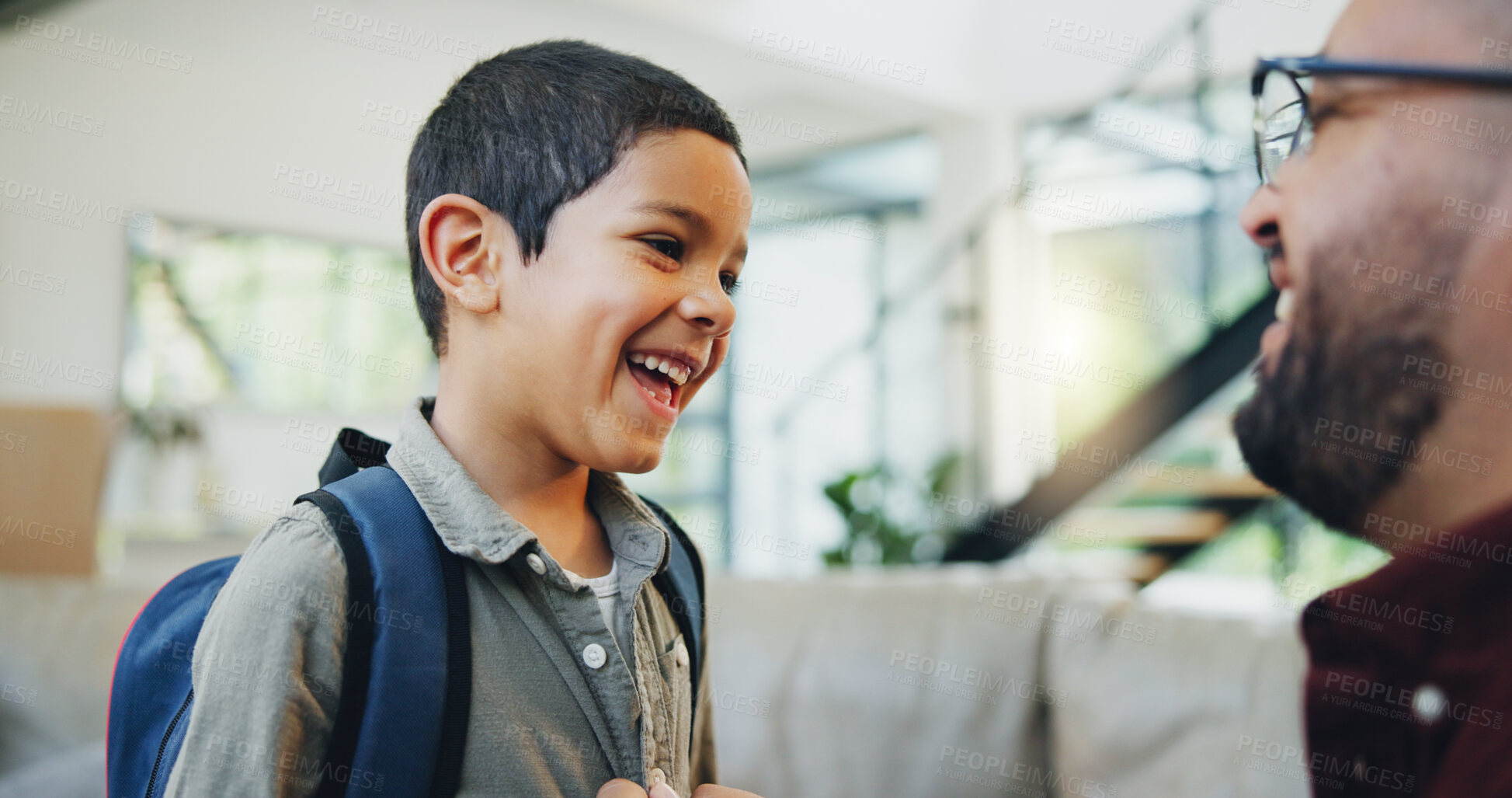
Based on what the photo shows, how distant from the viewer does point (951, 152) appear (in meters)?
6.98

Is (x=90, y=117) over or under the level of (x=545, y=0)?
under

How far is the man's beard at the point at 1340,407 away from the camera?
2.13 ft

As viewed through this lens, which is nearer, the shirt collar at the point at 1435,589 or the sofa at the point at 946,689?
the shirt collar at the point at 1435,589

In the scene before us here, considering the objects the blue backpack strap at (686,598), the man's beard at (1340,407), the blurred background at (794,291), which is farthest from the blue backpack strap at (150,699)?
the blurred background at (794,291)

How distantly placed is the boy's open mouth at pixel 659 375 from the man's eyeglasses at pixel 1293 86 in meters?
0.48

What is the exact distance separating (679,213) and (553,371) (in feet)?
0.53

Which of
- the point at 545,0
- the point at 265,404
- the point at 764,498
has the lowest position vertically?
the point at 764,498

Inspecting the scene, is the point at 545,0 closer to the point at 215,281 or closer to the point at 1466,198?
the point at 215,281

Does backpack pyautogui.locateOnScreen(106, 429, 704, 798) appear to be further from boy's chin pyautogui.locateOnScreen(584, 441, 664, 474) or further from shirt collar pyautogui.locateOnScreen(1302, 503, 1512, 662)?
shirt collar pyautogui.locateOnScreen(1302, 503, 1512, 662)

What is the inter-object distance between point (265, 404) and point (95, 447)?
3.19m

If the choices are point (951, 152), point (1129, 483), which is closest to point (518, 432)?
point (1129, 483)

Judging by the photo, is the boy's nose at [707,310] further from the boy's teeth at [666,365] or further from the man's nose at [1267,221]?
the man's nose at [1267,221]

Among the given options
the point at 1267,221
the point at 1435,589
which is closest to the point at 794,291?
the point at 1267,221

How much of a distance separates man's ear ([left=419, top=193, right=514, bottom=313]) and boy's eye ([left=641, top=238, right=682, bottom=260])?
0.12 m
